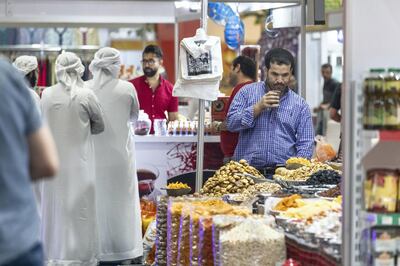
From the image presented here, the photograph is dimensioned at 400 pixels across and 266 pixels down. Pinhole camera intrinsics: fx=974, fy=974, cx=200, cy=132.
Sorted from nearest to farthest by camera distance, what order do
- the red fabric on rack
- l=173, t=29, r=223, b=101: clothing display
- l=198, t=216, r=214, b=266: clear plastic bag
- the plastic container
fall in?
l=198, t=216, r=214, b=266: clear plastic bag, l=173, t=29, r=223, b=101: clothing display, the plastic container, the red fabric on rack

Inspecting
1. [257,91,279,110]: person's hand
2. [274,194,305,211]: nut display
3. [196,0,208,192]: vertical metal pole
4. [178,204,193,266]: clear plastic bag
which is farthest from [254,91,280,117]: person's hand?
[178,204,193,266]: clear plastic bag

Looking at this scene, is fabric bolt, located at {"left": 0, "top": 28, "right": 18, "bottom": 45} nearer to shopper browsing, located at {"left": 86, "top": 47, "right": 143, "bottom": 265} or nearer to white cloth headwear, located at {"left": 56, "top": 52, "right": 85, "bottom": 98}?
shopper browsing, located at {"left": 86, "top": 47, "right": 143, "bottom": 265}

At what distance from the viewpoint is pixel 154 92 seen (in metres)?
10.7

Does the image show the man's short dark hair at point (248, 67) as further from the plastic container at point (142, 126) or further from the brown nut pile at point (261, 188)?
the brown nut pile at point (261, 188)

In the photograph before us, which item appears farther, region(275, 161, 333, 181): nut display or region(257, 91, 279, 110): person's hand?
region(257, 91, 279, 110): person's hand

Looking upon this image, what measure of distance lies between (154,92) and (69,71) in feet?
8.82

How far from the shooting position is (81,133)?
308 inches

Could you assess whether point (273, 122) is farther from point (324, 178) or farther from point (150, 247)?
point (150, 247)

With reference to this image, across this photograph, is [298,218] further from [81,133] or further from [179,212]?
[81,133]

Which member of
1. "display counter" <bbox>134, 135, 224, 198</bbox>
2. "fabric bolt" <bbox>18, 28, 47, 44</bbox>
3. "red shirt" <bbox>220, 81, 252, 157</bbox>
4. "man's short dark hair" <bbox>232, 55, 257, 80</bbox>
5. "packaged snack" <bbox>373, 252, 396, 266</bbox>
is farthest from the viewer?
"fabric bolt" <bbox>18, 28, 47, 44</bbox>

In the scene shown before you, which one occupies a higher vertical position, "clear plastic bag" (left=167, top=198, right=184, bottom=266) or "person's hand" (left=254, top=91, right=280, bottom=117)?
"person's hand" (left=254, top=91, right=280, bottom=117)

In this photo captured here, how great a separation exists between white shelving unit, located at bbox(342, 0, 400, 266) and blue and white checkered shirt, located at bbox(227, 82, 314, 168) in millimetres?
3286

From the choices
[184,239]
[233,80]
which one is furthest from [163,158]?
[184,239]

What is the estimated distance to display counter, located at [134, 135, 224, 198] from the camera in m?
9.66
